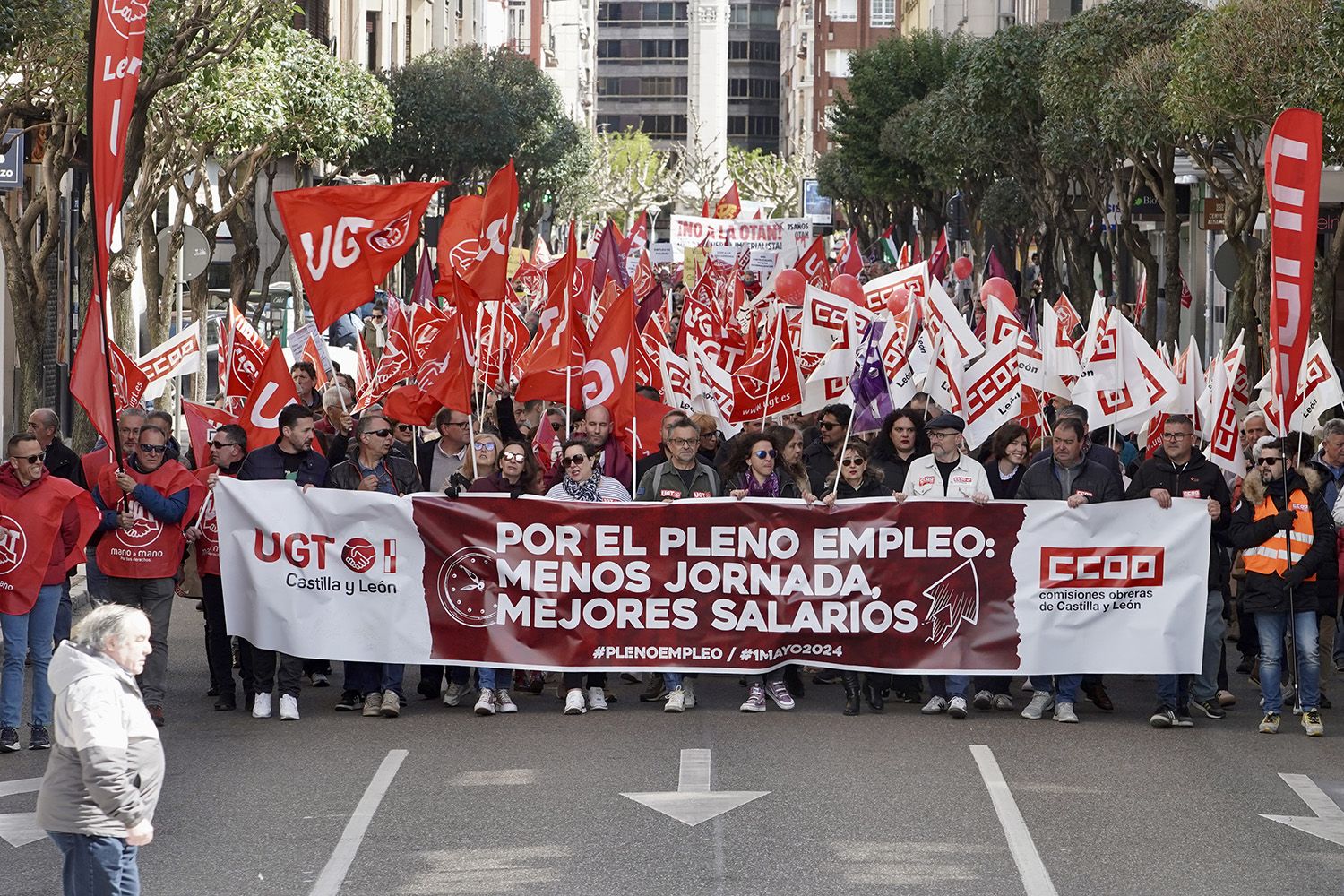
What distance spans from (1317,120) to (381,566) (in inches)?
228

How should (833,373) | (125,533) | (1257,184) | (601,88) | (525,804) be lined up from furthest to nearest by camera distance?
(601,88) → (1257,184) → (833,373) → (125,533) → (525,804)

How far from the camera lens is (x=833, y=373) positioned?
16.2 m

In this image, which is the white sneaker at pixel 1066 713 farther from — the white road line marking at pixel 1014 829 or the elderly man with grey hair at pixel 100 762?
the elderly man with grey hair at pixel 100 762

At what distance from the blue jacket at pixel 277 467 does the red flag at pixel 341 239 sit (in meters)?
1.15

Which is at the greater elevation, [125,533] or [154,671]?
[125,533]

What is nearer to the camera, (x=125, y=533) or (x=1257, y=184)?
(x=125, y=533)

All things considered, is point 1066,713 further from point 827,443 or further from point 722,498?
point 827,443

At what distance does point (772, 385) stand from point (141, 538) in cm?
539

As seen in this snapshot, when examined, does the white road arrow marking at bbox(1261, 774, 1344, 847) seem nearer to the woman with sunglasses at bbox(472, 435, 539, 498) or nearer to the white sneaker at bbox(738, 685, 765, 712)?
the white sneaker at bbox(738, 685, 765, 712)

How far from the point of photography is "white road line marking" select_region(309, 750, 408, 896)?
8.08 meters

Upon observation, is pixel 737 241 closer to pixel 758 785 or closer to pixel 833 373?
pixel 833 373

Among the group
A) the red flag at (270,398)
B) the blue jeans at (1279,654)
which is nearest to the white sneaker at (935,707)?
the blue jeans at (1279,654)

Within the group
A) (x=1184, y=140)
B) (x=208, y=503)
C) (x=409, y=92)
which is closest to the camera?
(x=208, y=503)

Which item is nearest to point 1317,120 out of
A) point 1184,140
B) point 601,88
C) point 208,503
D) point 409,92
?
point 208,503
